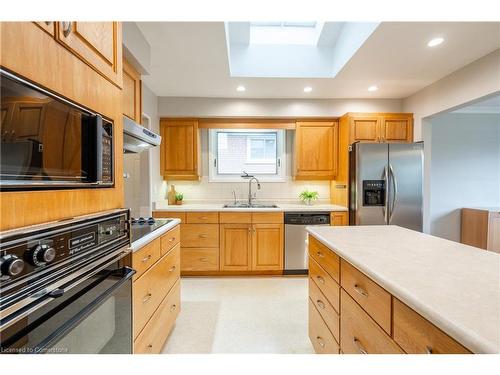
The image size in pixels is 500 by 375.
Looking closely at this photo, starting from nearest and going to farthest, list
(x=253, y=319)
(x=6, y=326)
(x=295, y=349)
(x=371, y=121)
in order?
1. (x=6, y=326)
2. (x=295, y=349)
3. (x=253, y=319)
4. (x=371, y=121)

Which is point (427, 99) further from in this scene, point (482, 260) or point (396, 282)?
point (396, 282)

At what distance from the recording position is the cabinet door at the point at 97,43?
2.58 feet

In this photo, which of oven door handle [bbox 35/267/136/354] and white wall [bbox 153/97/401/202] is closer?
oven door handle [bbox 35/267/136/354]

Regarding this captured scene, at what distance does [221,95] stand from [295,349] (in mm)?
3016

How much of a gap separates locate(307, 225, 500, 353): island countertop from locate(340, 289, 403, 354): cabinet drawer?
0.65 ft

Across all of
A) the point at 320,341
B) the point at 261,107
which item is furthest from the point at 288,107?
the point at 320,341

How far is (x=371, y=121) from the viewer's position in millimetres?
3273

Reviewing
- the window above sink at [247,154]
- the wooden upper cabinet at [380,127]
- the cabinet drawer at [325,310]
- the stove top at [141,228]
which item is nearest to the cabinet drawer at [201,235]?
the window above sink at [247,154]

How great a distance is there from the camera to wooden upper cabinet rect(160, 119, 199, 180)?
3457mm

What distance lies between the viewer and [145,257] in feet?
4.61

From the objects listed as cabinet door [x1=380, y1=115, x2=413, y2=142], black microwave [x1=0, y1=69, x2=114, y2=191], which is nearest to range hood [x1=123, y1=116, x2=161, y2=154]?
black microwave [x1=0, y1=69, x2=114, y2=191]

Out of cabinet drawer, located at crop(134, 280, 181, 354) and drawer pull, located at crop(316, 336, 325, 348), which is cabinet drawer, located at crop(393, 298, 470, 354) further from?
cabinet drawer, located at crop(134, 280, 181, 354)
